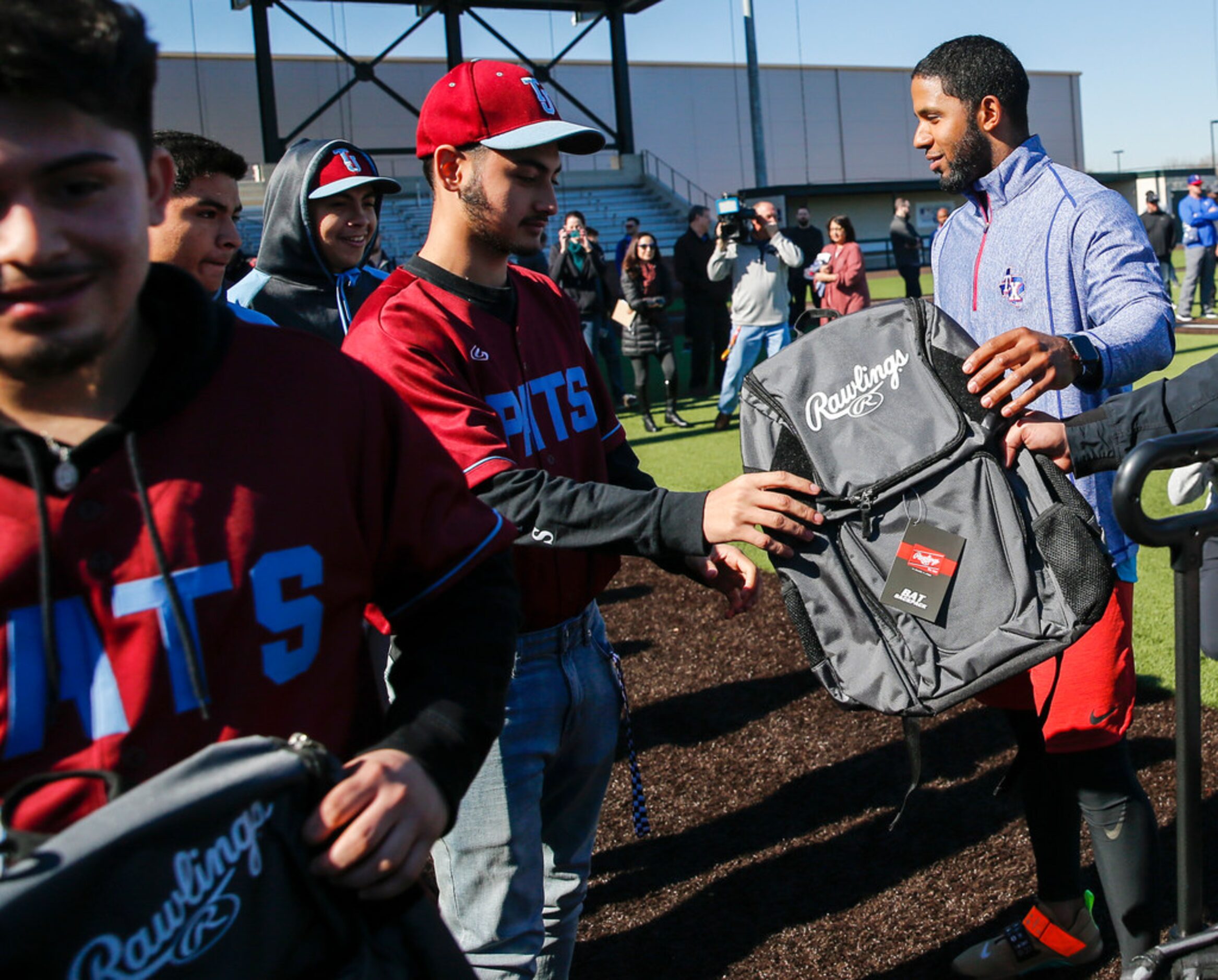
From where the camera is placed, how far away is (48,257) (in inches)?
41.3

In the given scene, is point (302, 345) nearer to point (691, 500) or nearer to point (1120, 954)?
point (691, 500)

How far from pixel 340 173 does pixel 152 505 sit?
10.1 feet

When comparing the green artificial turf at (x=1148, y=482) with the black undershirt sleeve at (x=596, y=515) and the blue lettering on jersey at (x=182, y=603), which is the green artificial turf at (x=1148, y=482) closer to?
the black undershirt sleeve at (x=596, y=515)

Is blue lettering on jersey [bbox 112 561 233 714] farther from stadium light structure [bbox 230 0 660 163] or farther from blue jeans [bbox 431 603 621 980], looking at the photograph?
stadium light structure [bbox 230 0 660 163]

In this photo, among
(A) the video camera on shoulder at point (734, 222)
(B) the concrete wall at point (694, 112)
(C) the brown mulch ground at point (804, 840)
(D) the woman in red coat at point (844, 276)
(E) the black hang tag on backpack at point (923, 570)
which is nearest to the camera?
(E) the black hang tag on backpack at point (923, 570)

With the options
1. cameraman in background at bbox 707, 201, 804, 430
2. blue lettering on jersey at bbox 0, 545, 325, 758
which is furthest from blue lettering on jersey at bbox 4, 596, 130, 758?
cameraman in background at bbox 707, 201, 804, 430

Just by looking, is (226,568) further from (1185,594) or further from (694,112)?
(694,112)

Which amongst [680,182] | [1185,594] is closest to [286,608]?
[1185,594]

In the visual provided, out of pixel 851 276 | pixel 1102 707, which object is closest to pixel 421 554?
pixel 1102 707

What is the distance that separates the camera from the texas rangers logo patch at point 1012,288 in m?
2.86

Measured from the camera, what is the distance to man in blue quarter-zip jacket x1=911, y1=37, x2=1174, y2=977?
2635 mm

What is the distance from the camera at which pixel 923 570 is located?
246 centimetres


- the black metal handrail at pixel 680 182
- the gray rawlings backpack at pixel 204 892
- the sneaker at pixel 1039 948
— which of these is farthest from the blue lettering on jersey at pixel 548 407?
the black metal handrail at pixel 680 182

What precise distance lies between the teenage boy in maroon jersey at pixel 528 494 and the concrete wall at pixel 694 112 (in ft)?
103
